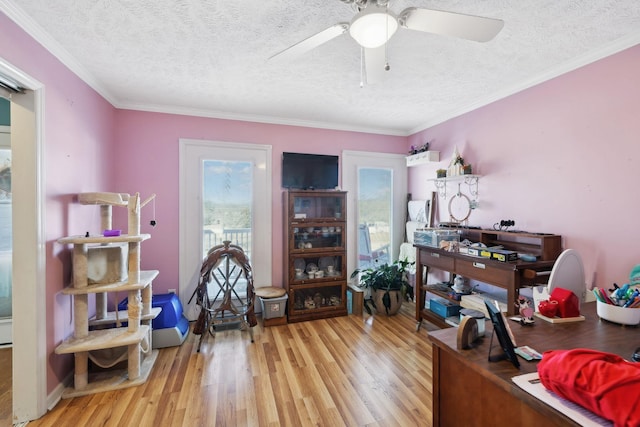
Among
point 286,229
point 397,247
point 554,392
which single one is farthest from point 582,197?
point 286,229

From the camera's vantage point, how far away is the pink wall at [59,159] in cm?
168

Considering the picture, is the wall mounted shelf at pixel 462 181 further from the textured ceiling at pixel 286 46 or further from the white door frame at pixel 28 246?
the white door frame at pixel 28 246

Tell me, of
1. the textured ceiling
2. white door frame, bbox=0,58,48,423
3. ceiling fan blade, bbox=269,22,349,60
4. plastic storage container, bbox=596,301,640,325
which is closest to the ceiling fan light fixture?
ceiling fan blade, bbox=269,22,349,60

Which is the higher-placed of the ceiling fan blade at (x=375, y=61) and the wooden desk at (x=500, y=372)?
the ceiling fan blade at (x=375, y=61)

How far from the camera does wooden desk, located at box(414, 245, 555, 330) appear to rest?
2033 millimetres

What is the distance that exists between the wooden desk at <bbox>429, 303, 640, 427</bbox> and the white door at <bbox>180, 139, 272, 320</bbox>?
2.51 meters

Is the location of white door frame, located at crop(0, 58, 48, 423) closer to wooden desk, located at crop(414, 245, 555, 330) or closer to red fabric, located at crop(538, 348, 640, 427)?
red fabric, located at crop(538, 348, 640, 427)

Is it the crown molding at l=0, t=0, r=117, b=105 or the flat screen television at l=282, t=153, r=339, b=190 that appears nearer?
the crown molding at l=0, t=0, r=117, b=105

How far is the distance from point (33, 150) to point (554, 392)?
2.79 meters

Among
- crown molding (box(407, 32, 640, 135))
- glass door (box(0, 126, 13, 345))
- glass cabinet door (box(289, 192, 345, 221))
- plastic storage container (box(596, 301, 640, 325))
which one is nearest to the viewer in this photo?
plastic storage container (box(596, 301, 640, 325))

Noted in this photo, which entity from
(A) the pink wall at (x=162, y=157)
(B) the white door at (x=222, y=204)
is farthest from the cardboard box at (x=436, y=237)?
(A) the pink wall at (x=162, y=157)

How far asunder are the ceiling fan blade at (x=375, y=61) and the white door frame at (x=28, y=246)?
200cm

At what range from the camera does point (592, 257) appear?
2.02m

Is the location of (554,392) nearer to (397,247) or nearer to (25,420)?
(25,420)
